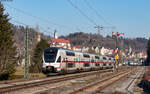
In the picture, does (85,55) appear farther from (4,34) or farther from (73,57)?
(4,34)

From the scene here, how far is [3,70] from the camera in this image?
26.4 meters

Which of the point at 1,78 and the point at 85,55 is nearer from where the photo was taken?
the point at 1,78

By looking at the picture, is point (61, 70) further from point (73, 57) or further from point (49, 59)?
point (73, 57)

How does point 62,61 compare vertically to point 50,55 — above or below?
below

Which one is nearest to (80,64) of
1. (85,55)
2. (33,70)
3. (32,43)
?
(85,55)

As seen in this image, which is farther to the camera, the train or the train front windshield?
the train front windshield

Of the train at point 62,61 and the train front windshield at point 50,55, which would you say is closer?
the train at point 62,61

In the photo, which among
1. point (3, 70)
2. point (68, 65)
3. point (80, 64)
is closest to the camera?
point (3, 70)

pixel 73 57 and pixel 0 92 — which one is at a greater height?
pixel 73 57

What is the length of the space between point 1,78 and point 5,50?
3.72 m

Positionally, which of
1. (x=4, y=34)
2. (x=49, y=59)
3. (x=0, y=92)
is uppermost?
(x=4, y=34)

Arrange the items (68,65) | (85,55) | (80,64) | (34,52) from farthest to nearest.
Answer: (34,52) < (85,55) < (80,64) < (68,65)

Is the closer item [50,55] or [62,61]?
[50,55]

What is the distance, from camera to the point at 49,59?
107ft
